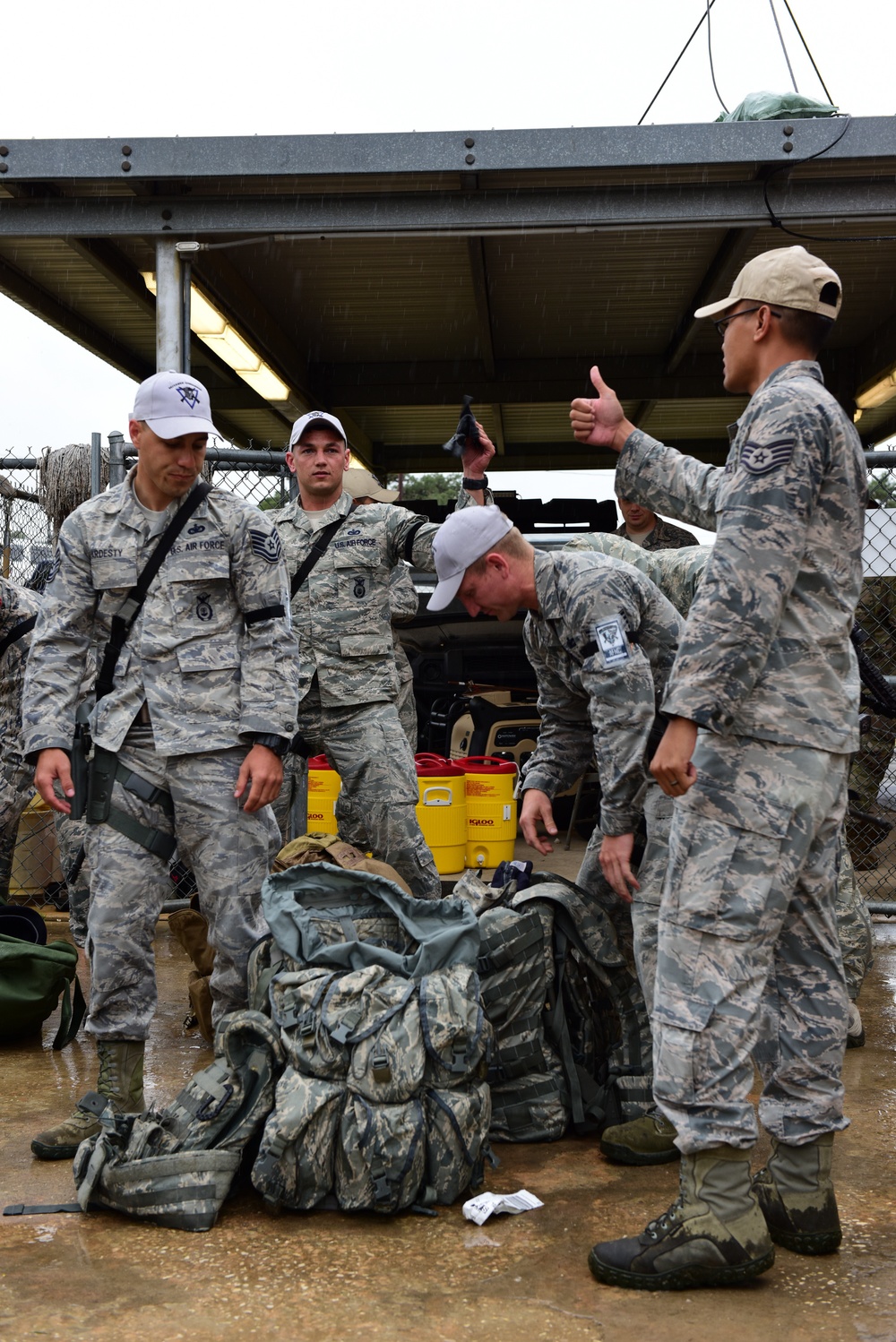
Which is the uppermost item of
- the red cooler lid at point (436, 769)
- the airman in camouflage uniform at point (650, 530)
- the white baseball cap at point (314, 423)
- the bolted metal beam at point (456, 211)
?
the bolted metal beam at point (456, 211)

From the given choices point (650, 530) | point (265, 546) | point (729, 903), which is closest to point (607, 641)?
point (729, 903)

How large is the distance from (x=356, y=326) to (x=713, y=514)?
6844 mm

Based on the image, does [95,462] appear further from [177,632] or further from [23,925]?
[177,632]

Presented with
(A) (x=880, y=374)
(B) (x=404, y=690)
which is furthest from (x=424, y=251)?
(A) (x=880, y=374)

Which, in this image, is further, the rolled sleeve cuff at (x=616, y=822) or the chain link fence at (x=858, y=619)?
the chain link fence at (x=858, y=619)

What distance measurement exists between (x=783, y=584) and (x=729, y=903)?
27.6 inches

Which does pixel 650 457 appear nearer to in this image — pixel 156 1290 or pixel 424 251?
pixel 156 1290

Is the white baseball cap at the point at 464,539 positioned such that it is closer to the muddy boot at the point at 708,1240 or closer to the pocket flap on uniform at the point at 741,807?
the pocket flap on uniform at the point at 741,807

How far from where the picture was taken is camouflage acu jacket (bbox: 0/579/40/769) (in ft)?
17.3

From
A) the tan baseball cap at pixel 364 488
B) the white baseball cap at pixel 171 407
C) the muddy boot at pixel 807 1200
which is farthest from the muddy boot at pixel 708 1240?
the tan baseball cap at pixel 364 488

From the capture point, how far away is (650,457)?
11.3 feet

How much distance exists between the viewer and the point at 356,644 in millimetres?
4996

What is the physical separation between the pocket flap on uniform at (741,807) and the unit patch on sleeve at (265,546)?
5.39 feet

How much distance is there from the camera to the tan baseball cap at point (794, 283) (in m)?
2.79
